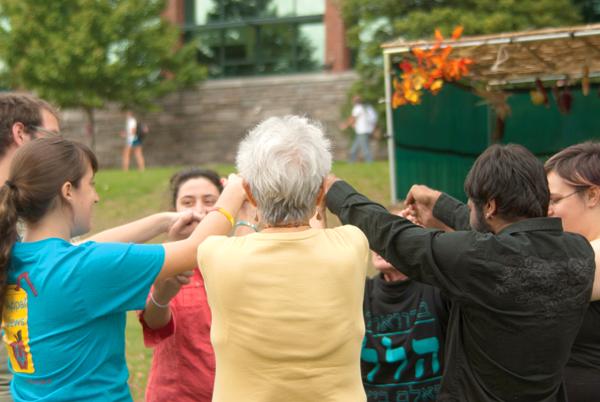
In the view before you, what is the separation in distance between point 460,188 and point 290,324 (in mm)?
8613

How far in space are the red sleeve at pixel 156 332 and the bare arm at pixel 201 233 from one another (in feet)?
1.81

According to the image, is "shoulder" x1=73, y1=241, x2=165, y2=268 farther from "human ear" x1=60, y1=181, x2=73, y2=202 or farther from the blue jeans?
the blue jeans

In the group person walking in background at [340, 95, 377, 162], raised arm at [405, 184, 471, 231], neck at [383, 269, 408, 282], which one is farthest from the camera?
person walking in background at [340, 95, 377, 162]

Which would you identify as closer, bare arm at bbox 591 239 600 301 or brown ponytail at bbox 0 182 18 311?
brown ponytail at bbox 0 182 18 311

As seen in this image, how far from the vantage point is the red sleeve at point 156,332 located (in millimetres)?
2951

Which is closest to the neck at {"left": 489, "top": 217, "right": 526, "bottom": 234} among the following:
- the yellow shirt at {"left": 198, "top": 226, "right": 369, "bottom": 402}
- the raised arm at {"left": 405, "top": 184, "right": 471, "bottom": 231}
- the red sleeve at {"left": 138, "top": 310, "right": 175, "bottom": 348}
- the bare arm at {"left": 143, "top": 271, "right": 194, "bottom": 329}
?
the raised arm at {"left": 405, "top": 184, "right": 471, "bottom": 231}

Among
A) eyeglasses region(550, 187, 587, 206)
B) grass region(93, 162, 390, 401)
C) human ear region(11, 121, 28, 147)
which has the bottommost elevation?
grass region(93, 162, 390, 401)

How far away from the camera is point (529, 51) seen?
8.59 m

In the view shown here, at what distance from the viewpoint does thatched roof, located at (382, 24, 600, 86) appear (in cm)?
789

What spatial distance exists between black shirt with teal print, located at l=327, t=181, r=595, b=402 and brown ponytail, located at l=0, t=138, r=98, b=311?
3.20 feet

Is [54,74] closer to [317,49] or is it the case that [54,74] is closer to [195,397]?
[317,49]

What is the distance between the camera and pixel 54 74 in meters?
21.3

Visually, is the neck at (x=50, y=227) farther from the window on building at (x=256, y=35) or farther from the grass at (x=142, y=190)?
the window on building at (x=256, y=35)

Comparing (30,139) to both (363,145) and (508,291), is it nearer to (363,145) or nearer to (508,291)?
(508,291)
